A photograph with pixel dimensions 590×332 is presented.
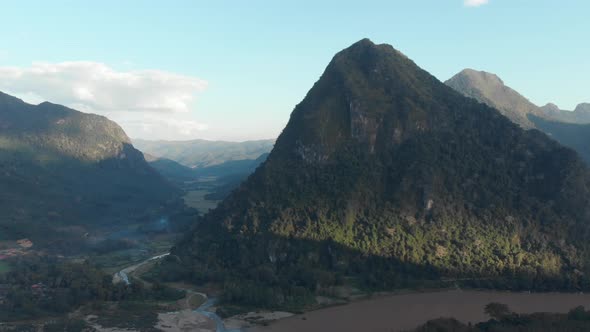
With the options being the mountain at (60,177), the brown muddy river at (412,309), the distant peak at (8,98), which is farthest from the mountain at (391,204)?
the distant peak at (8,98)

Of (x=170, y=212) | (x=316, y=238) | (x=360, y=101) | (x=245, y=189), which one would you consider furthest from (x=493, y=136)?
(x=170, y=212)

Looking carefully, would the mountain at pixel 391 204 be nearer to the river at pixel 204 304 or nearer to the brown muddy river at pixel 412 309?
the brown muddy river at pixel 412 309

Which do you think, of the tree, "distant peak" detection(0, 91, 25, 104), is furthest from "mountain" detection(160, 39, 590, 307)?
"distant peak" detection(0, 91, 25, 104)

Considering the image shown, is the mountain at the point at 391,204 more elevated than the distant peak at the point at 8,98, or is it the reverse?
the distant peak at the point at 8,98

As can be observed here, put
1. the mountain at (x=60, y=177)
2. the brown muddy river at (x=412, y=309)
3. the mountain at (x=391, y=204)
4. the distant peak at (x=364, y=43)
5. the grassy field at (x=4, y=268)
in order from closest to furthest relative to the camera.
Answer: the brown muddy river at (x=412, y=309) → the mountain at (x=391, y=204) → the grassy field at (x=4, y=268) → the distant peak at (x=364, y=43) → the mountain at (x=60, y=177)

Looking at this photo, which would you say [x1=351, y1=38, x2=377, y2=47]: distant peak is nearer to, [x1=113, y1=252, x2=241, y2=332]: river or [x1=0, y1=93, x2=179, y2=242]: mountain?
[x1=113, y1=252, x2=241, y2=332]: river

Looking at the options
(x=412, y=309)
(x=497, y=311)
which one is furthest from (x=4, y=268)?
(x=497, y=311)
